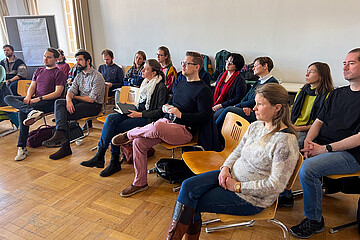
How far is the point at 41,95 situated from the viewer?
11.8 ft

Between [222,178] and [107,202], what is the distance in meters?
1.23

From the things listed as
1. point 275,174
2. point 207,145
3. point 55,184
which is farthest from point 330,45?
point 55,184

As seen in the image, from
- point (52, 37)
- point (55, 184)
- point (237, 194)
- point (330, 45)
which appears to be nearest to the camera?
point (237, 194)

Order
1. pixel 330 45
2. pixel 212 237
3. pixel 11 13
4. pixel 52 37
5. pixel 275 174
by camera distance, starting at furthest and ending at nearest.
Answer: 1. pixel 11 13
2. pixel 52 37
3. pixel 330 45
4. pixel 212 237
5. pixel 275 174

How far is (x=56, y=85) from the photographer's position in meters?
3.53

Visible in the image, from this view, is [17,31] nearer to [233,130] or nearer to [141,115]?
[141,115]

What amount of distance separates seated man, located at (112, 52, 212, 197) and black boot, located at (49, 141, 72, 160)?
1.18m

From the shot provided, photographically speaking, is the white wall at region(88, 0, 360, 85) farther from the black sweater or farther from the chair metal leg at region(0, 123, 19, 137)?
the chair metal leg at region(0, 123, 19, 137)

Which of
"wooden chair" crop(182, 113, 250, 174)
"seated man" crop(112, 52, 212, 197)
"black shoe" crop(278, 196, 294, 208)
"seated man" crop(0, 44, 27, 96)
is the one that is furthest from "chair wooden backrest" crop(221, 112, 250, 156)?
"seated man" crop(0, 44, 27, 96)

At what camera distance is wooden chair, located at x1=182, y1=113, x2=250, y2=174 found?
1.96 meters

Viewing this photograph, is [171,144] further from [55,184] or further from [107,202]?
[55,184]

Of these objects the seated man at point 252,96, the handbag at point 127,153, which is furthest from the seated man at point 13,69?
the seated man at point 252,96

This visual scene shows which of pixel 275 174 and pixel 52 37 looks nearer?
pixel 275 174

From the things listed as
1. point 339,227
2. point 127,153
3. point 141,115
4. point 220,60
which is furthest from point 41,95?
point 339,227
